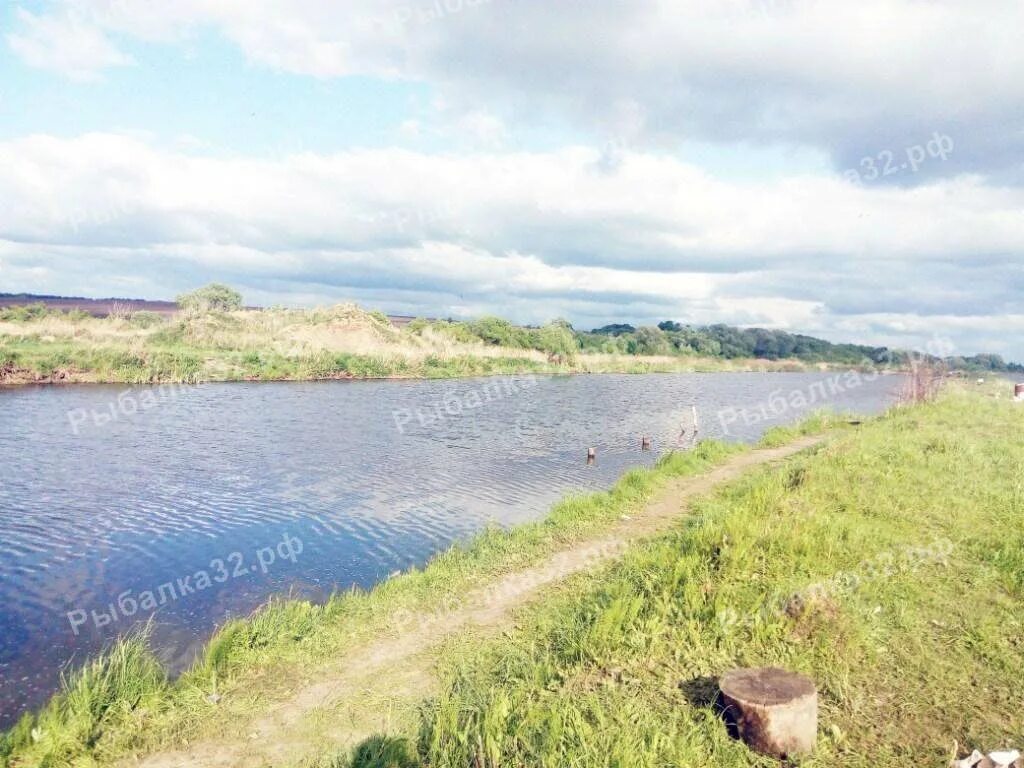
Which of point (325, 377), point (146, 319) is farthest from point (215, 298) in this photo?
point (325, 377)

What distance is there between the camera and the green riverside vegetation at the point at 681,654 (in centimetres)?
560

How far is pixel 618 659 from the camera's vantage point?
6770mm

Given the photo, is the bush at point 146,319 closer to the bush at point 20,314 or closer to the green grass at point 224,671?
the bush at point 20,314

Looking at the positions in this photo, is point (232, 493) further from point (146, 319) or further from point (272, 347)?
point (146, 319)

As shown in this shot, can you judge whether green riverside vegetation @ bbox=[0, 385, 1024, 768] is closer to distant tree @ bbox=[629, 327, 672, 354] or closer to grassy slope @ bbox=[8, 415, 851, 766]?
grassy slope @ bbox=[8, 415, 851, 766]

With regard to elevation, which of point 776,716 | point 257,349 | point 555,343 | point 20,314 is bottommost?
point 776,716

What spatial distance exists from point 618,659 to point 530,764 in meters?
1.96

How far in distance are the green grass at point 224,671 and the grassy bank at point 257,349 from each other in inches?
1386

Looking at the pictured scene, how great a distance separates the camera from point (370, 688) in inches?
295

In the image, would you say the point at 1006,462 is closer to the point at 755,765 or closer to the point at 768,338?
the point at 755,765

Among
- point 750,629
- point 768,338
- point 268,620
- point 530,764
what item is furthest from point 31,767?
point 768,338

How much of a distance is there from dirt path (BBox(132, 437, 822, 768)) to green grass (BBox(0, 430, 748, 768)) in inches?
12.3

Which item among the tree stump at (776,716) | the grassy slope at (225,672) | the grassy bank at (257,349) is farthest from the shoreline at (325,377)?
the tree stump at (776,716)

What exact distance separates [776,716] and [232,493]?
16145mm
